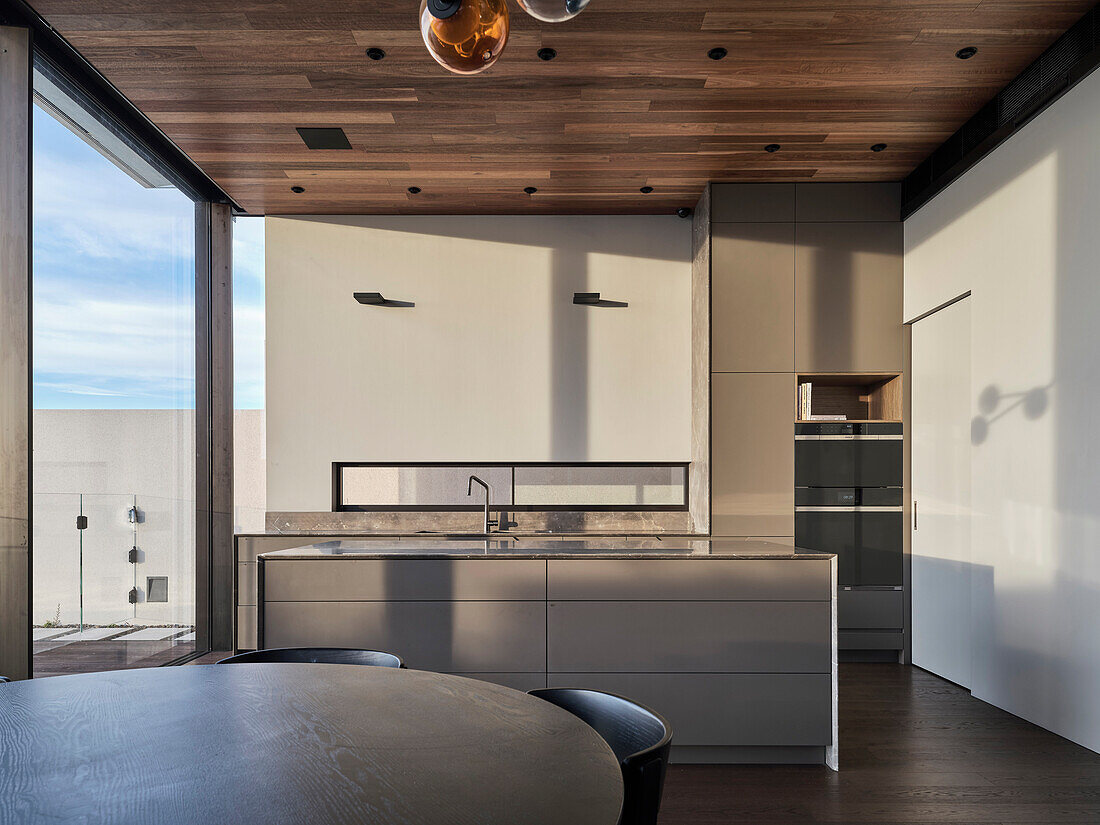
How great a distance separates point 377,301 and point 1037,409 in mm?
4013

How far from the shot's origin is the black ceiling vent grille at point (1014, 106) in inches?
128

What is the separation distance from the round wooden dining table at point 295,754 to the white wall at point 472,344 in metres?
3.86

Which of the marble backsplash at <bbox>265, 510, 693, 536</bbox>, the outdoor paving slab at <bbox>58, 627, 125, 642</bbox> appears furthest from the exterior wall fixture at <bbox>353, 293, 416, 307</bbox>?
the outdoor paving slab at <bbox>58, 627, 125, 642</bbox>

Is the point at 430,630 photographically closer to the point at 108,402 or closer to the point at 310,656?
the point at 310,656

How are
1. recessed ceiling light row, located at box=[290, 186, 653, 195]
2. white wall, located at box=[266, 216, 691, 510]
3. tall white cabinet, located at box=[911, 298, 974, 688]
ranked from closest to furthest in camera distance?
tall white cabinet, located at box=[911, 298, 974, 688] < recessed ceiling light row, located at box=[290, 186, 653, 195] < white wall, located at box=[266, 216, 691, 510]

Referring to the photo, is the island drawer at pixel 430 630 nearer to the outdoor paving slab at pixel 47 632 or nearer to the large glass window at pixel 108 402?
the outdoor paving slab at pixel 47 632

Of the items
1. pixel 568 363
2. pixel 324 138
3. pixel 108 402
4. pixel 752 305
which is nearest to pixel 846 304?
pixel 752 305

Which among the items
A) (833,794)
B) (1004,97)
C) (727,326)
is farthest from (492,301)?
(833,794)

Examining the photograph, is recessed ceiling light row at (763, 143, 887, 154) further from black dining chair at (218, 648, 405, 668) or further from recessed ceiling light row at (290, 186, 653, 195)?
black dining chair at (218, 648, 405, 668)

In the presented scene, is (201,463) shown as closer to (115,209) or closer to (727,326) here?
(115,209)

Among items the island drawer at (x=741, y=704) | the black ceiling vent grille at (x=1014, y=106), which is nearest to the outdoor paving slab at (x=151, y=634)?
the island drawer at (x=741, y=704)

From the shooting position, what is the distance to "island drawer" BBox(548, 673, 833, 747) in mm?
3176

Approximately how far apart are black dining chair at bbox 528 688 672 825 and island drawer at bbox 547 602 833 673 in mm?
1437

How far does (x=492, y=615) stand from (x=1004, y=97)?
345 centimetres
